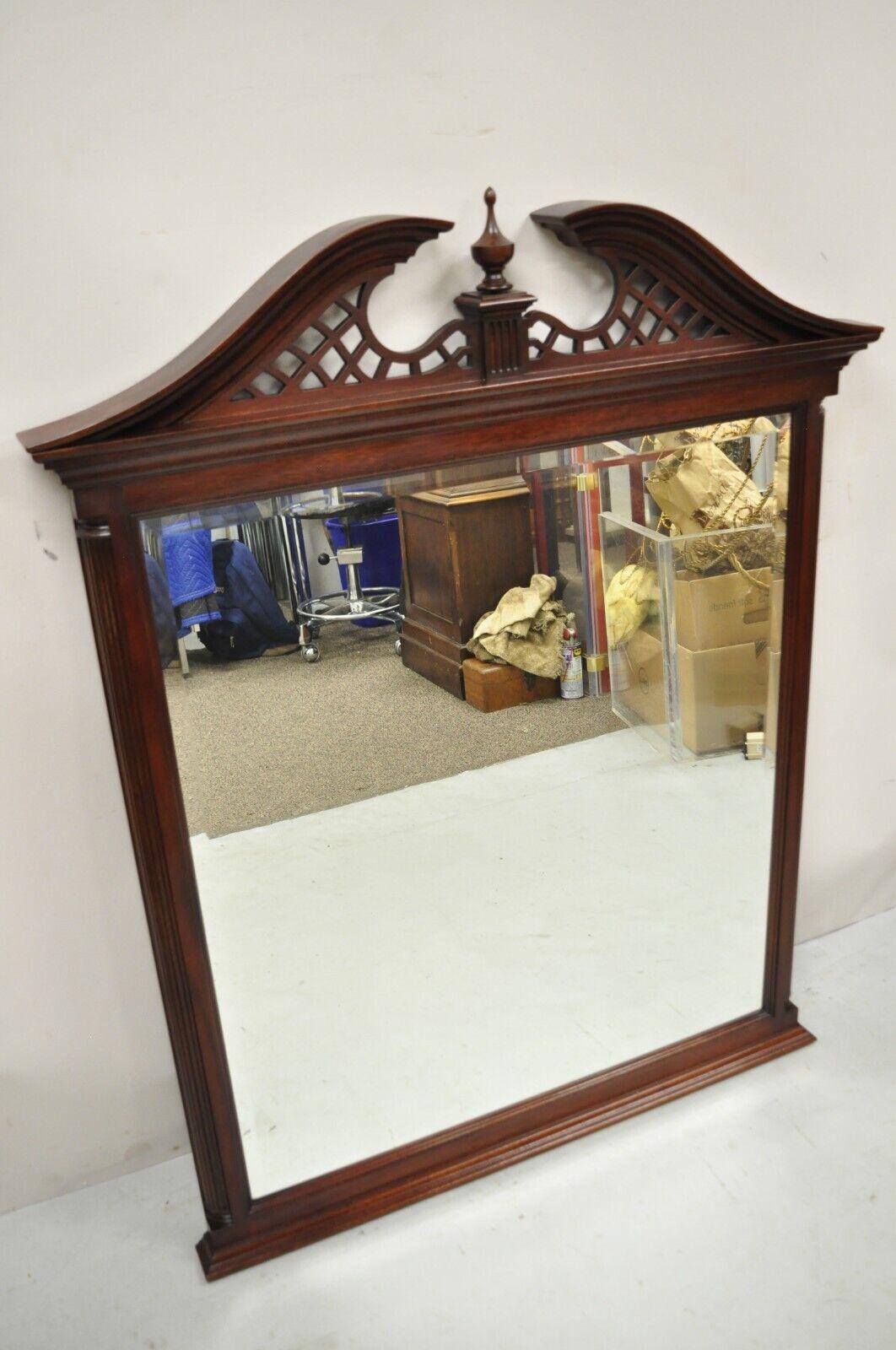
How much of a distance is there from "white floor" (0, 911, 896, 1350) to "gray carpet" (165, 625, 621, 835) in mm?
692

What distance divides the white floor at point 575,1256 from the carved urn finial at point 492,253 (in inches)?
53.9

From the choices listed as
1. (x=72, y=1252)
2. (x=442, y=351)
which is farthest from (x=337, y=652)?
(x=72, y=1252)

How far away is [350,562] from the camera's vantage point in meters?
1.58

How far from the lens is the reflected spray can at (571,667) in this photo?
1.82 meters

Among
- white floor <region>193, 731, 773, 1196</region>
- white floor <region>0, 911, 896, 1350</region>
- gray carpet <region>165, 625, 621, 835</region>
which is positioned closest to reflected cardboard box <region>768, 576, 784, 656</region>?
white floor <region>193, 731, 773, 1196</region>

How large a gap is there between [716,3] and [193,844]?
138cm

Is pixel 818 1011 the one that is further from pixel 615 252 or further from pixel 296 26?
pixel 296 26

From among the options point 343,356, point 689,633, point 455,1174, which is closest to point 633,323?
point 343,356

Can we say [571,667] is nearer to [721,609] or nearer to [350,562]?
[721,609]

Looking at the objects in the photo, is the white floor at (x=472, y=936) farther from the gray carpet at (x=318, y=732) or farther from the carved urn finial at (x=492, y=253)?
the carved urn finial at (x=492, y=253)

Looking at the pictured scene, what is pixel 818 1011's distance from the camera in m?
2.15

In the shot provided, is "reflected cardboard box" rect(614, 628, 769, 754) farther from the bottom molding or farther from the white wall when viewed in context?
the bottom molding

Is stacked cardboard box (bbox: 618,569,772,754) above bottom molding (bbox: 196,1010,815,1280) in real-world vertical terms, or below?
above

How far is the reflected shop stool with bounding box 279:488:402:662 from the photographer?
152cm
